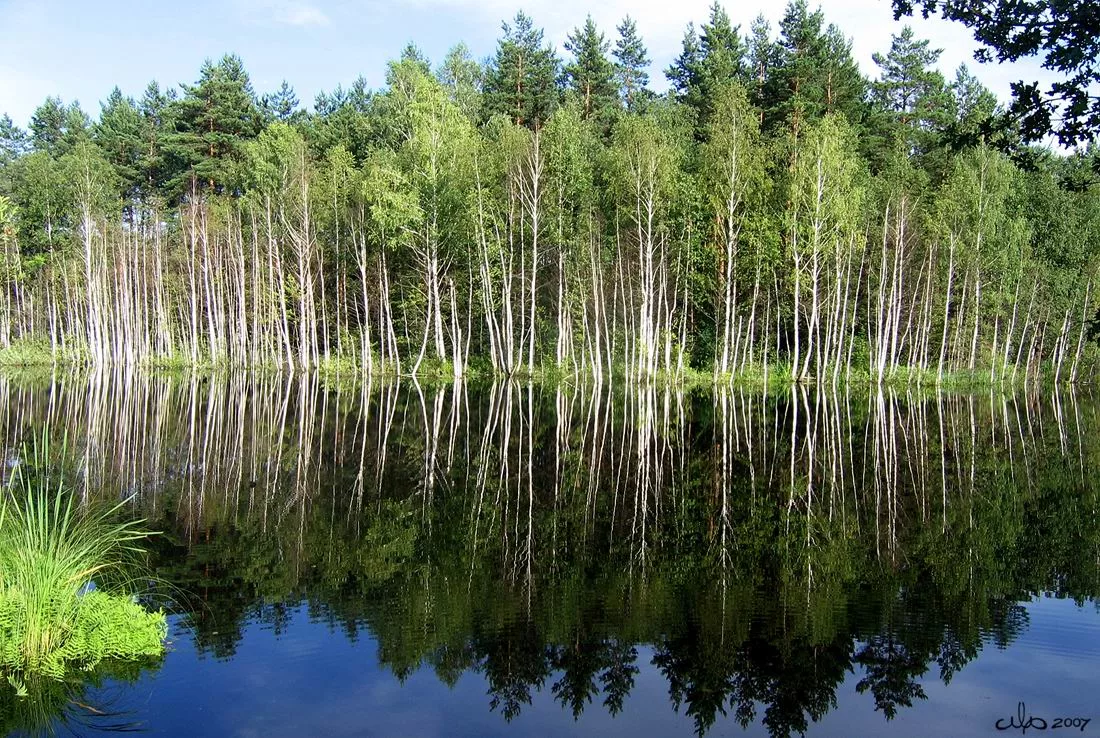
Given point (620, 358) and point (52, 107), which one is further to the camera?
point (52, 107)

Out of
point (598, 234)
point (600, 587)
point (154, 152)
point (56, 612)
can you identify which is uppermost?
point (154, 152)

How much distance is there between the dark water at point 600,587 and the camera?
7.13m

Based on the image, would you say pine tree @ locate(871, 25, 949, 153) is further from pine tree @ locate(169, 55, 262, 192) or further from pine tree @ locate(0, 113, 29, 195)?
pine tree @ locate(0, 113, 29, 195)

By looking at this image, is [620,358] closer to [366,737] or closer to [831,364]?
[831,364]

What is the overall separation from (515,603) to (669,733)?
290 cm

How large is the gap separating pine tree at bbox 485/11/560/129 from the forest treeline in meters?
0.24

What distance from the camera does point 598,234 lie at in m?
46.1

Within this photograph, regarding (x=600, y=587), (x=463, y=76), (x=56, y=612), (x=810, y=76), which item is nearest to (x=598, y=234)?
(x=810, y=76)

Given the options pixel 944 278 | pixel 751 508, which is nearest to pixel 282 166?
pixel 944 278

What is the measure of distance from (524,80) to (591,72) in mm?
5455

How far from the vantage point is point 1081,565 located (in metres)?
11.4

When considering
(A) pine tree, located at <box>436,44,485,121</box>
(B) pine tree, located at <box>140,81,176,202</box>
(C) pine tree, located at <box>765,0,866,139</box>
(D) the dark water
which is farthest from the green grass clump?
(B) pine tree, located at <box>140,81,176,202</box>

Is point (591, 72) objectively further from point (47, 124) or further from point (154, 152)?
point (47, 124)

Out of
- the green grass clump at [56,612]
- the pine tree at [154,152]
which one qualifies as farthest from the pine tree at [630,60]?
the green grass clump at [56,612]
